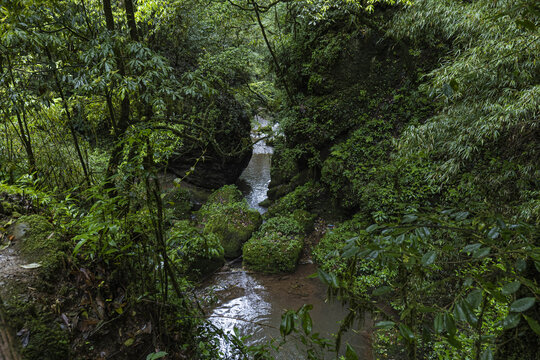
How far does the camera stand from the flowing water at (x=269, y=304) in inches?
173

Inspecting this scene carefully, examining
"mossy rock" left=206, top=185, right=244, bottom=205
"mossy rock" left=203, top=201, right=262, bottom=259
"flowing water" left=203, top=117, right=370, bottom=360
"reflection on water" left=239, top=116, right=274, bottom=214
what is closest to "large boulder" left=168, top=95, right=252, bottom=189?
"reflection on water" left=239, top=116, right=274, bottom=214

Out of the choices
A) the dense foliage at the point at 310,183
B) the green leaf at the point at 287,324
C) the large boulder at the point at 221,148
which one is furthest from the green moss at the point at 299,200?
the green leaf at the point at 287,324

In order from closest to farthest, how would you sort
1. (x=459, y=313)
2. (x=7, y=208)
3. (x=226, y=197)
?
(x=459, y=313), (x=7, y=208), (x=226, y=197)

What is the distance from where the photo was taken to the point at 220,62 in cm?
945

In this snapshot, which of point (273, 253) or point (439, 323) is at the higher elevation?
point (439, 323)

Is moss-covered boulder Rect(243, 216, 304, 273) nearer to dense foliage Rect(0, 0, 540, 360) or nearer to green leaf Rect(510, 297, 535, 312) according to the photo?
dense foliage Rect(0, 0, 540, 360)

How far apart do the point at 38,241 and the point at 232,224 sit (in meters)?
5.77

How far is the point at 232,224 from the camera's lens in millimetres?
7969

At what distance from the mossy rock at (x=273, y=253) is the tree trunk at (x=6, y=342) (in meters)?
6.06

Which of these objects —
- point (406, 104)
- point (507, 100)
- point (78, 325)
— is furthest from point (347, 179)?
point (78, 325)

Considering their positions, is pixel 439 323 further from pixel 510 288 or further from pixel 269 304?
pixel 269 304

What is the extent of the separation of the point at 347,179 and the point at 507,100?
14.1 feet

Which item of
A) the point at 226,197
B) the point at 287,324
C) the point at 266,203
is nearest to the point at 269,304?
the point at 287,324

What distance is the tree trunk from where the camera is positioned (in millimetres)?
671
